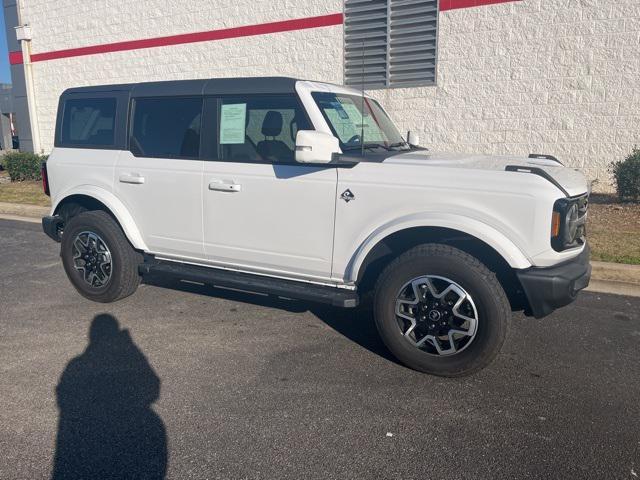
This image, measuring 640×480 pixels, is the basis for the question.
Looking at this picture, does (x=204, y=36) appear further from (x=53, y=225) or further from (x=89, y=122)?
(x=53, y=225)

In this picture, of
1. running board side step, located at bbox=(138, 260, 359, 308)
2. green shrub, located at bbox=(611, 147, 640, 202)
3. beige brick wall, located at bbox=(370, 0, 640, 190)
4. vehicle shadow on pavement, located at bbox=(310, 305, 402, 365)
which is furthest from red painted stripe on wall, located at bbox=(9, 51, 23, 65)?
green shrub, located at bbox=(611, 147, 640, 202)

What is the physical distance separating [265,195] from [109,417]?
1.96m

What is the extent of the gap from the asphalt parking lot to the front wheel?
0.19m

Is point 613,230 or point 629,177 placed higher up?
point 629,177

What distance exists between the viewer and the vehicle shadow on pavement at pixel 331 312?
4.43 m

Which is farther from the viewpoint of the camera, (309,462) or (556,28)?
(556,28)

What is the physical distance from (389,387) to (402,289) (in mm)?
667

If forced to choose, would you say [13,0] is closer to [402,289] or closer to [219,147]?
[219,147]

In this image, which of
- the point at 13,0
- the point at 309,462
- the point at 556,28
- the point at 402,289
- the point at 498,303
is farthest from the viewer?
the point at 13,0

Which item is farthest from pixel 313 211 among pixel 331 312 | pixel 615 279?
pixel 615 279

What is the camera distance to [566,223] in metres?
3.54

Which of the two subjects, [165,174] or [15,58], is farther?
[15,58]

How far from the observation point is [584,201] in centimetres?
397

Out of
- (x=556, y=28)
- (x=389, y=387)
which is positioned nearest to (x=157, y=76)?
(x=556, y=28)
